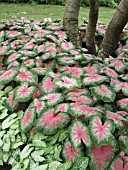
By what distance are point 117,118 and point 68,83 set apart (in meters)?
0.48

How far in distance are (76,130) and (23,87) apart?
63cm

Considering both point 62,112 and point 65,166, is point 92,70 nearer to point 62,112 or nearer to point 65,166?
point 62,112

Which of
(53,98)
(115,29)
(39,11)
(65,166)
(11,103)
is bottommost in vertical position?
(39,11)

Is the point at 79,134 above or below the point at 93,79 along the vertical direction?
below

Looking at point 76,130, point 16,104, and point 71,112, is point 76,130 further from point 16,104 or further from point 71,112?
point 16,104

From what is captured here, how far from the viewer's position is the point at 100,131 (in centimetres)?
175

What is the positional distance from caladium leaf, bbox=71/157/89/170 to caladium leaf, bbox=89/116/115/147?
0.13 meters

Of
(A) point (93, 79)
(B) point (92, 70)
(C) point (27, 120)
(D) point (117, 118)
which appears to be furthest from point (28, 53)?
(D) point (117, 118)

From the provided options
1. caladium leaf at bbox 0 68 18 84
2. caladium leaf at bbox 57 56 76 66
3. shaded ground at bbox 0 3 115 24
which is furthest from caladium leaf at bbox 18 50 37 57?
shaded ground at bbox 0 3 115 24

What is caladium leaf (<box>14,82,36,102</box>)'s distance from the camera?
213 centimetres

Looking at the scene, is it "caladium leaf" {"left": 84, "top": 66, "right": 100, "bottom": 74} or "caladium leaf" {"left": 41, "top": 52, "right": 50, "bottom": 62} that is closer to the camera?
"caladium leaf" {"left": 84, "top": 66, "right": 100, "bottom": 74}

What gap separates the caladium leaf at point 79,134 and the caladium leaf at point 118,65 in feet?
3.03

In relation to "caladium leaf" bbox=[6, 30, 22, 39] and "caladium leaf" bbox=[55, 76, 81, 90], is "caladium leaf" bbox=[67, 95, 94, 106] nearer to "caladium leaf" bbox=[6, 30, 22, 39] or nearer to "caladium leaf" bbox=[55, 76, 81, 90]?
"caladium leaf" bbox=[55, 76, 81, 90]

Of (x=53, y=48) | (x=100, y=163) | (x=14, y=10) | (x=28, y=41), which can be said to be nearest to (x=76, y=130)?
(x=100, y=163)
